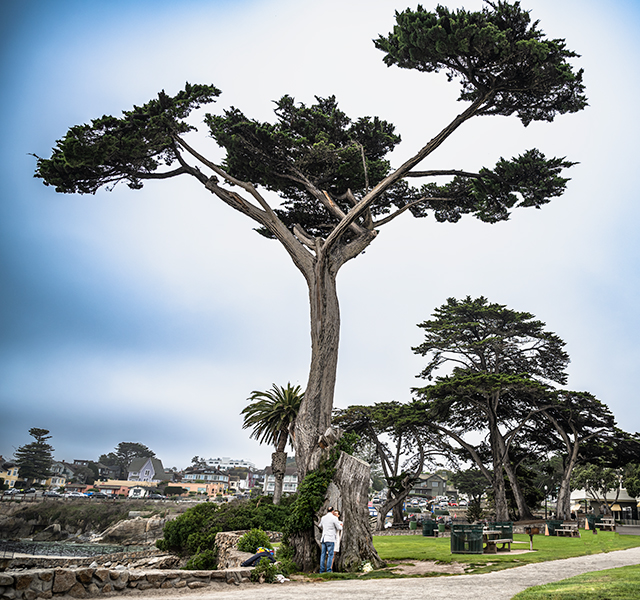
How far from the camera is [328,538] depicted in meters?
9.73

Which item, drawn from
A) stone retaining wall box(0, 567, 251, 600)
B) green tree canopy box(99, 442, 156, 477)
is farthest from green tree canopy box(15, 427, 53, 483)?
stone retaining wall box(0, 567, 251, 600)

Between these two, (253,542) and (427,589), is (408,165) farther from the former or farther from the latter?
(427,589)

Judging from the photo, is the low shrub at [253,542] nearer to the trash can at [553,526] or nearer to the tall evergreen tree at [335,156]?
the tall evergreen tree at [335,156]

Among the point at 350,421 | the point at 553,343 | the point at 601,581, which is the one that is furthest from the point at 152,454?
the point at 601,581

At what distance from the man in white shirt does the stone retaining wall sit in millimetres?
1680

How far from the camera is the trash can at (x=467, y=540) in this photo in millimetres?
12281

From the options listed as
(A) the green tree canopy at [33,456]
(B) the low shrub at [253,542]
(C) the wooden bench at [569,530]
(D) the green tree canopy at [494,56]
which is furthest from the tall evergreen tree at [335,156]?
(A) the green tree canopy at [33,456]

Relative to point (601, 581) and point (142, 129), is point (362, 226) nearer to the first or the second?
point (142, 129)

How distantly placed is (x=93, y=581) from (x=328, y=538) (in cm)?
458

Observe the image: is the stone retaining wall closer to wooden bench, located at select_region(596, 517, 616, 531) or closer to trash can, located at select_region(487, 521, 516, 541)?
trash can, located at select_region(487, 521, 516, 541)

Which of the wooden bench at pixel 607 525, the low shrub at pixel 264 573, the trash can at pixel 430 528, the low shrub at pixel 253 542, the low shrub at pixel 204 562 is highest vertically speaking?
the low shrub at pixel 264 573

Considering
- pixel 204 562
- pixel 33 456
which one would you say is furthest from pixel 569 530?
pixel 33 456

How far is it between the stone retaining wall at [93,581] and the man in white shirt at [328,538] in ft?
5.51

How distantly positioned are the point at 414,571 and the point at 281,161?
13.1m
